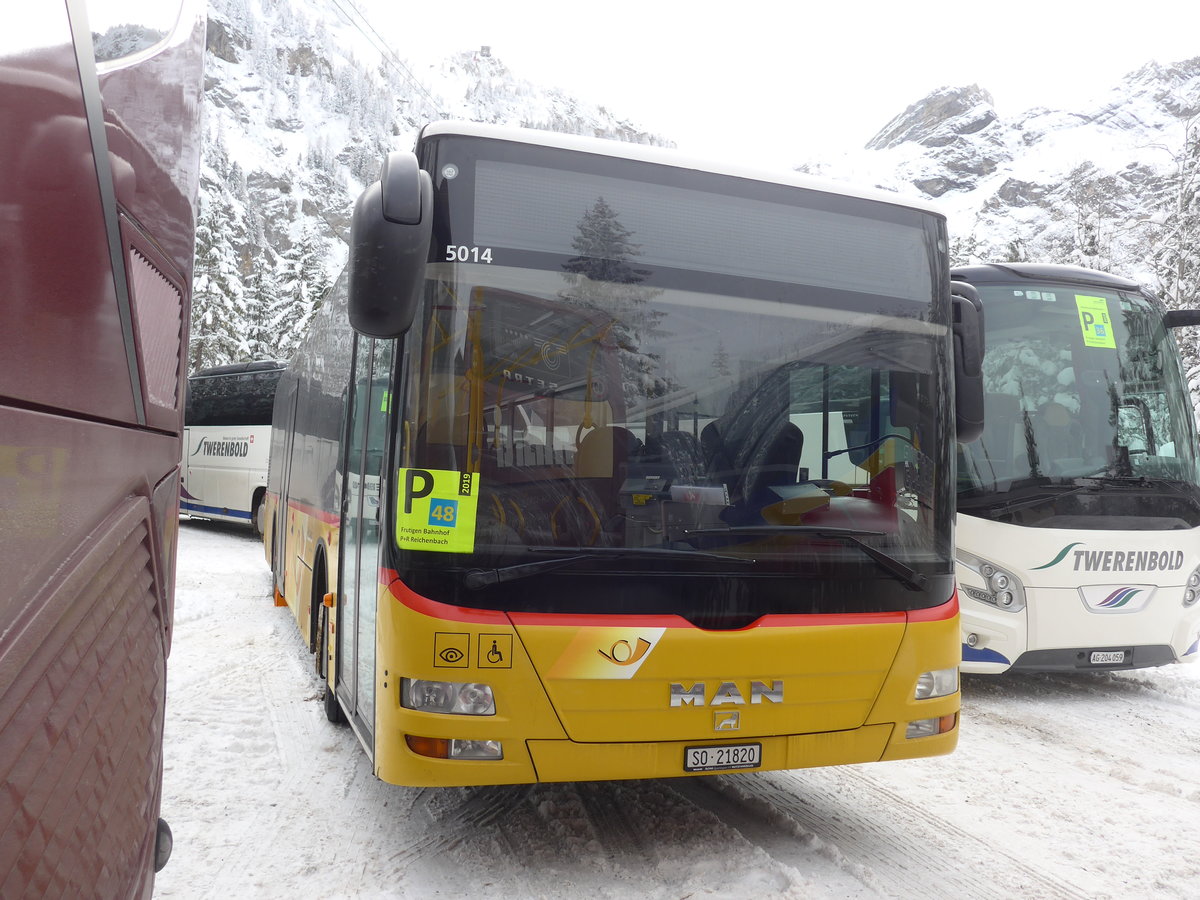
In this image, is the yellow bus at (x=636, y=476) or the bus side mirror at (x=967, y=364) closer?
the yellow bus at (x=636, y=476)

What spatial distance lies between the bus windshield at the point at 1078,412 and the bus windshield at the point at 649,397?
3083mm

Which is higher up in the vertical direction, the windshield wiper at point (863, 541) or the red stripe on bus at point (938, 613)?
the windshield wiper at point (863, 541)

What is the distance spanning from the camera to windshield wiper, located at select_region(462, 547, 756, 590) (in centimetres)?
340

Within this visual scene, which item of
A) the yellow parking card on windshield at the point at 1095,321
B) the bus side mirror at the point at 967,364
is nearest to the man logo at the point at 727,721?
the bus side mirror at the point at 967,364

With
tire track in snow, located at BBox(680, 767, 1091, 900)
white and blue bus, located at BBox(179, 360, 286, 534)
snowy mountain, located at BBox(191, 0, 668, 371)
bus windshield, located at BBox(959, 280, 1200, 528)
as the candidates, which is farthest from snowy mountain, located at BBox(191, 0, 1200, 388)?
tire track in snow, located at BBox(680, 767, 1091, 900)

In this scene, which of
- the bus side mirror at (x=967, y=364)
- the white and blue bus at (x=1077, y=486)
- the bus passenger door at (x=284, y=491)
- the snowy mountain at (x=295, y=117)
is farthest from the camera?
the snowy mountain at (x=295, y=117)

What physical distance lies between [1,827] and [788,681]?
2898 millimetres

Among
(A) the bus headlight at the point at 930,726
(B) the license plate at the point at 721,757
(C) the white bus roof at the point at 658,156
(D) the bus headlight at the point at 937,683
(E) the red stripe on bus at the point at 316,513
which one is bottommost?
(B) the license plate at the point at 721,757

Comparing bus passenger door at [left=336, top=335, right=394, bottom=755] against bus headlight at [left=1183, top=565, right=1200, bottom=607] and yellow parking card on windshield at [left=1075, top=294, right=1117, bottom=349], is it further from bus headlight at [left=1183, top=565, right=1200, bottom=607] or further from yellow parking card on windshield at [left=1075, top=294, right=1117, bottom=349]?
bus headlight at [left=1183, top=565, right=1200, bottom=607]

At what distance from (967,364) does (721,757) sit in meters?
2.21

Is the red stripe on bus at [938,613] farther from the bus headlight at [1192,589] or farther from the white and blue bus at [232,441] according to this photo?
the white and blue bus at [232,441]

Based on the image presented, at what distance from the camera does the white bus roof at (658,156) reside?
3.63 meters

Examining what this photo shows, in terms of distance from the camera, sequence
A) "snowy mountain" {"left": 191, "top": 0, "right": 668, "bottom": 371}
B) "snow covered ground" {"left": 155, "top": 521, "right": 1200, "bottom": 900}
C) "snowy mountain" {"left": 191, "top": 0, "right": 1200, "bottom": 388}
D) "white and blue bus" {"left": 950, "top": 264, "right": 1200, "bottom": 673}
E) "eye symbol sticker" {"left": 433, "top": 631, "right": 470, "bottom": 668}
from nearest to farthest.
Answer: "eye symbol sticker" {"left": 433, "top": 631, "right": 470, "bottom": 668} → "snow covered ground" {"left": 155, "top": 521, "right": 1200, "bottom": 900} → "white and blue bus" {"left": 950, "top": 264, "right": 1200, "bottom": 673} → "snowy mountain" {"left": 191, "top": 0, "right": 1200, "bottom": 388} → "snowy mountain" {"left": 191, "top": 0, "right": 668, "bottom": 371}

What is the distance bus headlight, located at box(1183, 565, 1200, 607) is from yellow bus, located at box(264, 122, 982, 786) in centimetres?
380
